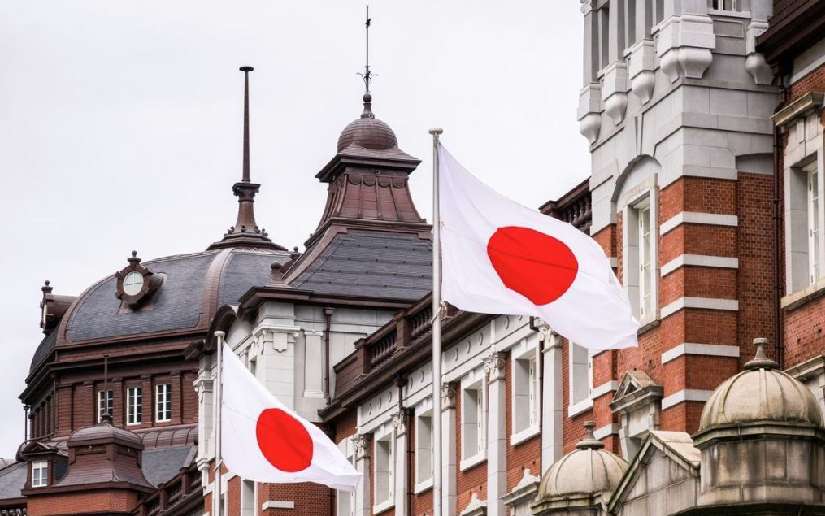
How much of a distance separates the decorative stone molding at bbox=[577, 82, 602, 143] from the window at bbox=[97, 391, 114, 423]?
7071cm

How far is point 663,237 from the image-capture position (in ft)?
130

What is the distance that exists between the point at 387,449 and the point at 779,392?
29676 millimetres

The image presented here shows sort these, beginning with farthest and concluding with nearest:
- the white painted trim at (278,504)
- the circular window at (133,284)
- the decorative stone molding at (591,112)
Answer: the circular window at (133,284) → the white painted trim at (278,504) → the decorative stone molding at (591,112)

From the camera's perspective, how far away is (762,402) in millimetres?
32438

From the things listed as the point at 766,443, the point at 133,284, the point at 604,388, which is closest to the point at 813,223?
the point at 604,388

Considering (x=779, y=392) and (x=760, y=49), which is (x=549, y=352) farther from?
(x=779, y=392)

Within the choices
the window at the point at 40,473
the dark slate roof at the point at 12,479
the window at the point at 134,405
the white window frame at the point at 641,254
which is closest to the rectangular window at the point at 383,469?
the white window frame at the point at 641,254

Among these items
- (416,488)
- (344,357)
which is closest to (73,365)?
(344,357)

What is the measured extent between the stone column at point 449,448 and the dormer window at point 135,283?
55136 millimetres

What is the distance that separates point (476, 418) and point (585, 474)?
56.7 ft

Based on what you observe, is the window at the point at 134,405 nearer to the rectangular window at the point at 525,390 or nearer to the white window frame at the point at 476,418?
the white window frame at the point at 476,418

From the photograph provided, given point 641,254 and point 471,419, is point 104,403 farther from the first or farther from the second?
point 641,254

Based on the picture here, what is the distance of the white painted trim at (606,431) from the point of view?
138 ft

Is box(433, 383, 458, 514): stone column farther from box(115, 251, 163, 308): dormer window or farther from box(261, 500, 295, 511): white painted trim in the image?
box(115, 251, 163, 308): dormer window
